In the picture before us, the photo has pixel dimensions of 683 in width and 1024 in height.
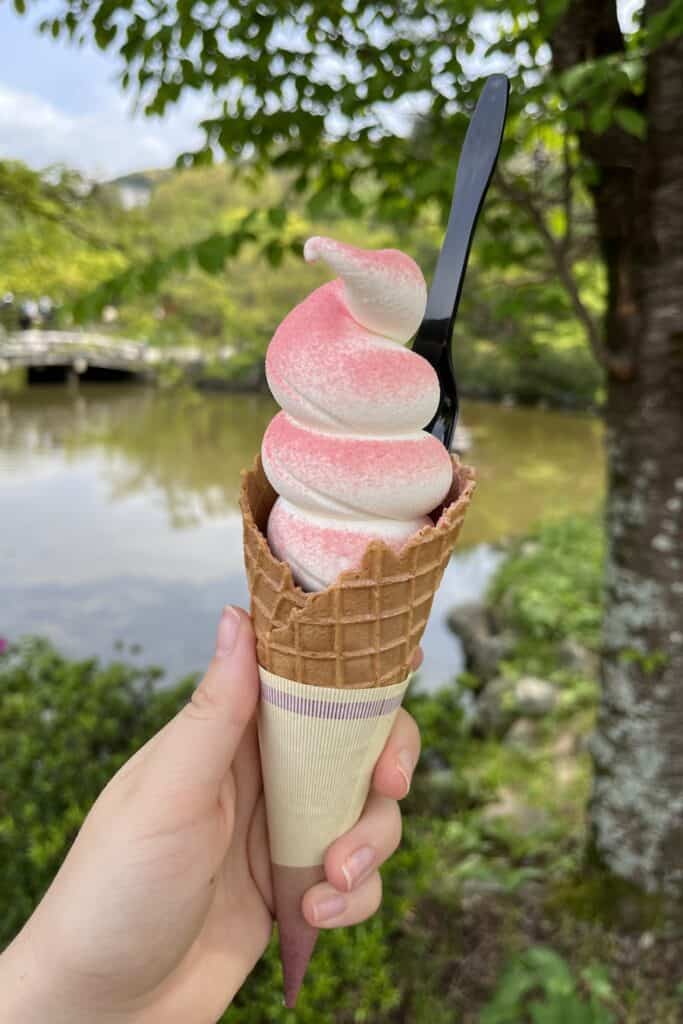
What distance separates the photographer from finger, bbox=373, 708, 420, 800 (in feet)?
6.16

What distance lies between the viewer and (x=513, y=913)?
3.43 meters

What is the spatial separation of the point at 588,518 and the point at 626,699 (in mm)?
8433

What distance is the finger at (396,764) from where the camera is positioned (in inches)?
73.9

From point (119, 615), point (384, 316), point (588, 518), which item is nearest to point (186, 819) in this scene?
point (384, 316)

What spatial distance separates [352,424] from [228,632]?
0.56m

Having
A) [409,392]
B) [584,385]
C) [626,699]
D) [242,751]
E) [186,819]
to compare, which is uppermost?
[409,392]

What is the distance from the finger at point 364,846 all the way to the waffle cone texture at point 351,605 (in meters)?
0.51

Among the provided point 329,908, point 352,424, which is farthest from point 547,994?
point 352,424

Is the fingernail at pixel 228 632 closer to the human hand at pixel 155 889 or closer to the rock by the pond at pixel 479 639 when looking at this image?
the human hand at pixel 155 889

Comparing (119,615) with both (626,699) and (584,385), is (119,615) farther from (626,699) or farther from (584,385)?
(584,385)

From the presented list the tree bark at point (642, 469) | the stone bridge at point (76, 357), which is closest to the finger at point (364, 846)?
the tree bark at point (642, 469)

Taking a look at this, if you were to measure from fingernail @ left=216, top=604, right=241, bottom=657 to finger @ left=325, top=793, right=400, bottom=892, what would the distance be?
626 mm

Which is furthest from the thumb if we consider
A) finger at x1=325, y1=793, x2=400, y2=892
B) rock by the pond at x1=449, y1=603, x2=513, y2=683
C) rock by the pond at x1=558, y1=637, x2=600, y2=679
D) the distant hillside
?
rock by the pond at x1=449, y1=603, x2=513, y2=683

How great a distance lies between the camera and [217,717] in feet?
5.19
